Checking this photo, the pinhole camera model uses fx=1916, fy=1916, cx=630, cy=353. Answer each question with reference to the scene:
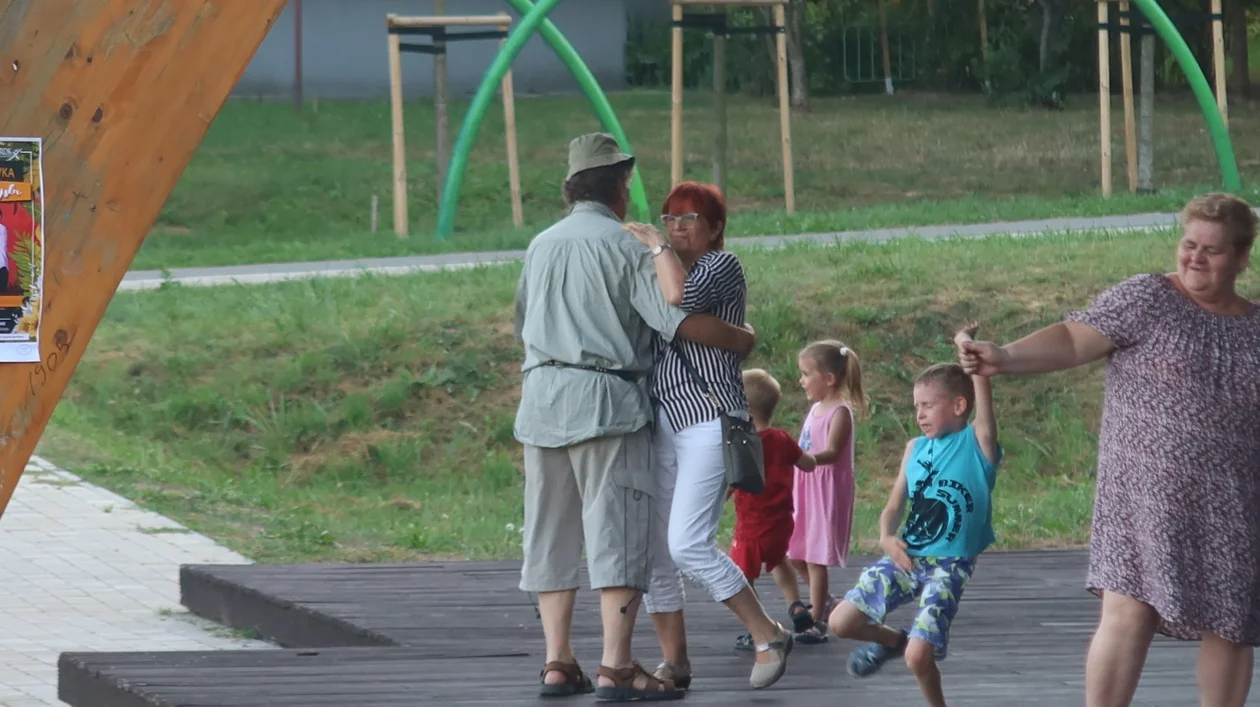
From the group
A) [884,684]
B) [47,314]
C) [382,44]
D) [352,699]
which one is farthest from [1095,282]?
[382,44]

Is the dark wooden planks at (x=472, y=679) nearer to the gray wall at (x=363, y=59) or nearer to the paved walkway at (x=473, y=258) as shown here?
the paved walkway at (x=473, y=258)

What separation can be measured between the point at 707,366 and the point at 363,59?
32243mm

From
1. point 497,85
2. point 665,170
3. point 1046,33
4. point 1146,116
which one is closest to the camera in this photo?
point 497,85

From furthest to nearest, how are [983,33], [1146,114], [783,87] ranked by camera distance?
[983,33] < [1146,114] < [783,87]

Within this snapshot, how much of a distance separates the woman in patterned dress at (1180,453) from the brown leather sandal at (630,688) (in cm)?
130

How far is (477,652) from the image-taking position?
6457 mm

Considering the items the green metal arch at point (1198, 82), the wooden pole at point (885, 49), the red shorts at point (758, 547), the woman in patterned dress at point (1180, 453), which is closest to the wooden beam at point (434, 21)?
the green metal arch at point (1198, 82)

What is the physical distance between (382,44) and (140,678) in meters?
31.9

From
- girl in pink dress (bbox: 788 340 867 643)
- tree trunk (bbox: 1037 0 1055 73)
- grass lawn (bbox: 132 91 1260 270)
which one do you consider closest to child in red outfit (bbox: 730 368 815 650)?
girl in pink dress (bbox: 788 340 867 643)

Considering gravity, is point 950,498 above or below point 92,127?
below

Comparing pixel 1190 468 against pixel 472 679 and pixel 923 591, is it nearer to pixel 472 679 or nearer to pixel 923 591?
pixel 923 591

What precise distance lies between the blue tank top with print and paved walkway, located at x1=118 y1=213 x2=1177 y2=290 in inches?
399

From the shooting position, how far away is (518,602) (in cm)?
735

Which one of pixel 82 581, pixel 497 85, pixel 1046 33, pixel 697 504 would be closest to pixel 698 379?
pixel 697 504
